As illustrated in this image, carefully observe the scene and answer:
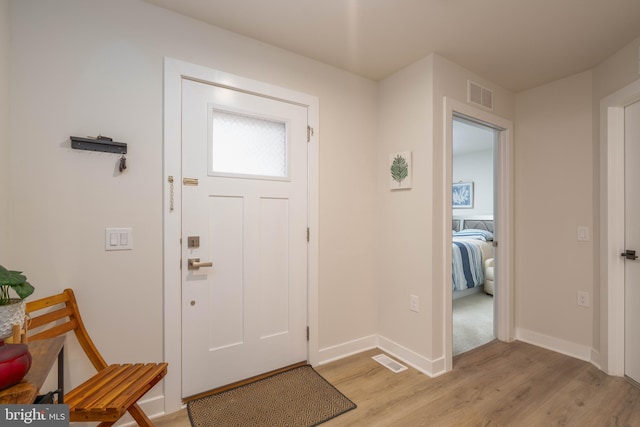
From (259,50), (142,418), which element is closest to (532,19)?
(259,50)

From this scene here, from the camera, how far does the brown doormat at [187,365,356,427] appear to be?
1727 mm

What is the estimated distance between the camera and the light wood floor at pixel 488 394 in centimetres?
A: 175

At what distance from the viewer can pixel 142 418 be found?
1.41 meters

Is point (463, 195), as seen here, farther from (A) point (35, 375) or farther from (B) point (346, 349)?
(A) point (35, 375)

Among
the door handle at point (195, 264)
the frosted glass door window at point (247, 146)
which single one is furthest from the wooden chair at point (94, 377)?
the frosted glass door window at point (247, 146)

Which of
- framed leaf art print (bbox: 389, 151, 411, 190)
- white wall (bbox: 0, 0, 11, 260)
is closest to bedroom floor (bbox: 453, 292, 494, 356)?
framed leaf art print (bbox: 389, 151, 411, 190)

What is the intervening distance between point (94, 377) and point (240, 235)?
1079mm

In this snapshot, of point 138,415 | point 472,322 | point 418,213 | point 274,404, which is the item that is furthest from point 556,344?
point 138,415

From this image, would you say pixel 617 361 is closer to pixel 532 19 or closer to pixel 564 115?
pixel 564 115

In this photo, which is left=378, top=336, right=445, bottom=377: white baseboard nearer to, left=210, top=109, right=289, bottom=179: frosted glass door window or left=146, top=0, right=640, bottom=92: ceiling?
left=210, top=109, right=289, bottom=179: frosted glass door window

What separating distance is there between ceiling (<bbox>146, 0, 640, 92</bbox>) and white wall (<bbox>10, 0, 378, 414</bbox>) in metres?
0.28

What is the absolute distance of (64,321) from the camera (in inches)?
61.7

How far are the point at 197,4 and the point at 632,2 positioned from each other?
8.66 feet

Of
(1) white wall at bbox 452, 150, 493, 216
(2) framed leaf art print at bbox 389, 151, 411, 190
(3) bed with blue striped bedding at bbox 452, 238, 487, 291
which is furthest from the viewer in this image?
(1) white wall at bbox 452, 150, 493, 216
